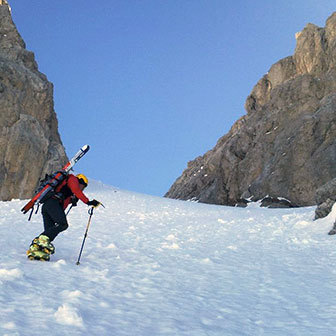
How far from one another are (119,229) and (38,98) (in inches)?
1061

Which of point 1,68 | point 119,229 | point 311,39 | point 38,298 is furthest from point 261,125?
point 38,298

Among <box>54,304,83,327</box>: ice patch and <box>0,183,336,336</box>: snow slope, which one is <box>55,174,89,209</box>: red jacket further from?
<box>54,304,83,327</box>: ice patch

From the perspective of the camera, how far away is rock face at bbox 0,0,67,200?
95.1 ft

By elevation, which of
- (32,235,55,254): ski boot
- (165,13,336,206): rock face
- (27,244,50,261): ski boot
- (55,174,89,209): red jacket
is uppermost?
(165,13,336,206): rock face

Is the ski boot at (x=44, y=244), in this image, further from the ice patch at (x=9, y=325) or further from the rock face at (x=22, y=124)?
the rock face at (x=22, y=124)

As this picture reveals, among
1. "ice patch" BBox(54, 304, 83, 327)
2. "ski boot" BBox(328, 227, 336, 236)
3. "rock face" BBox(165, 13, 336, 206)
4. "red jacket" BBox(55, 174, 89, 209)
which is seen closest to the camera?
"ice patch" BBox(54, 304, 83, 327)

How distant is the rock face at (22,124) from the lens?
29.0 meters

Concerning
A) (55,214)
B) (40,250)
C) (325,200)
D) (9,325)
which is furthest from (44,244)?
(325,200)

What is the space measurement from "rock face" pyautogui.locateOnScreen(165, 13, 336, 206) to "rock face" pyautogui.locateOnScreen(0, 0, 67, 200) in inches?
1078

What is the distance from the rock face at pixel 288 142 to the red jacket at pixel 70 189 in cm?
3555

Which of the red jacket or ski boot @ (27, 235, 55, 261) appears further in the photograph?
the red jacket

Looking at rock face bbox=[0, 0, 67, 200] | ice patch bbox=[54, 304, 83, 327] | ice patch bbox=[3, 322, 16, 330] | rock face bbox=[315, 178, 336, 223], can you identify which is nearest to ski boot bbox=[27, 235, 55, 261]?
ice patch bbox=[54, 304, 83, 327]

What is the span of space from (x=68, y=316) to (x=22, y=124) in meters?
30.3

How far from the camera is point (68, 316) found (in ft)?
12.7
